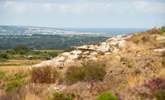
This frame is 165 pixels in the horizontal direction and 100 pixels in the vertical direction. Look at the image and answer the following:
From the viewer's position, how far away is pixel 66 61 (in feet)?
76.2

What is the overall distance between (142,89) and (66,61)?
8117 mm

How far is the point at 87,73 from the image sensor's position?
1936cm

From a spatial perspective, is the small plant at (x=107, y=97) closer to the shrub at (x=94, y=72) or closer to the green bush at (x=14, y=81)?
the shrub at (x=94, y=72)

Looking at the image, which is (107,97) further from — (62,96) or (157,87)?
(157,87)

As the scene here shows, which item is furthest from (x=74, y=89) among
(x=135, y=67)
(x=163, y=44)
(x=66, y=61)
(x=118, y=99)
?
(x=163, y=44)

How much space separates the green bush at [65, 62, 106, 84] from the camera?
63.2 ft

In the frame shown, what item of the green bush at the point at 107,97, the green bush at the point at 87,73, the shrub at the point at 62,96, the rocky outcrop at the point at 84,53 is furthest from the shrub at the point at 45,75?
the green bush at the point at 107,97

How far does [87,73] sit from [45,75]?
2.19 meters

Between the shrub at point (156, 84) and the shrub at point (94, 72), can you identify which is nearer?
the shrub at point (156, 84)

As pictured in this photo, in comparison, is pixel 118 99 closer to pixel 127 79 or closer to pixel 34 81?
pixel 127 79

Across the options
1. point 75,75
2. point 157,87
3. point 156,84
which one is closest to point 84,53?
point 75,75

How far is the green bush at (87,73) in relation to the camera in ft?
63.2

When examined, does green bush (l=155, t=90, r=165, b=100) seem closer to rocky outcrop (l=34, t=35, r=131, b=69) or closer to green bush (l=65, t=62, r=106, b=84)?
green bush (l=65, t=62, r=106, b=84)

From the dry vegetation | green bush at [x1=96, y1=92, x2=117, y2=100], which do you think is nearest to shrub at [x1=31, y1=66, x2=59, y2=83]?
the dry vegetation
